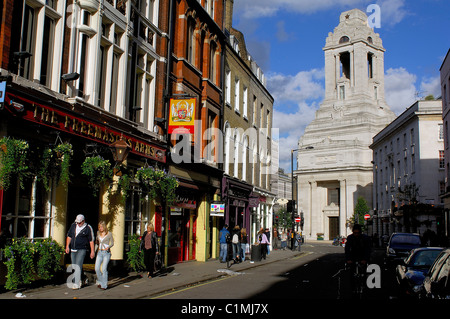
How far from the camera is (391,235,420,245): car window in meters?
23.8

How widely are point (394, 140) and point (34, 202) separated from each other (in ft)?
197

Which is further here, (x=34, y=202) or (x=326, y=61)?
(x=326, y=61)

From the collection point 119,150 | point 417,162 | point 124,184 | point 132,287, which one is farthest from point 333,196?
point 132,287

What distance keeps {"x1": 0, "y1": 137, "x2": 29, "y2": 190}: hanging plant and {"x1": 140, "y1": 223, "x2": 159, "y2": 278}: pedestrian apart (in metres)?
5.47

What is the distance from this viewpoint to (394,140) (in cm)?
6538

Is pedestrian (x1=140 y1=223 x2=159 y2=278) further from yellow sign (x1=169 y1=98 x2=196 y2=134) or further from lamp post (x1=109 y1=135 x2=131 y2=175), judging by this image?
yellow sign (x1=169 y1=98 x2=196 y2=134)

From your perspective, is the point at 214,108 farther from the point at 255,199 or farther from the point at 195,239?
the point at 255,199

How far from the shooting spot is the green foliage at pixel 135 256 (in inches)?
614

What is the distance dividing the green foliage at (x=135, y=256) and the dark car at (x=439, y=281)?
10144 mm

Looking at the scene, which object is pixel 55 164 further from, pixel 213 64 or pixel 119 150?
pixel 213 64

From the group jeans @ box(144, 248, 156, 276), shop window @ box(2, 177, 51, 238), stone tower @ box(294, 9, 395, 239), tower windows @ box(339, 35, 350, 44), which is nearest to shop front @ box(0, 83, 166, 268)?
shop window @ box(2, 177, 51, 238)

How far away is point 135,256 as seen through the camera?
51.4ft

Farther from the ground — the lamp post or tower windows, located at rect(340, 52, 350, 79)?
→ tower windows, located at rect(340, 52, 350, 79)

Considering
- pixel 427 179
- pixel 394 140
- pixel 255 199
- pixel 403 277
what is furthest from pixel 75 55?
pixel 394 140
